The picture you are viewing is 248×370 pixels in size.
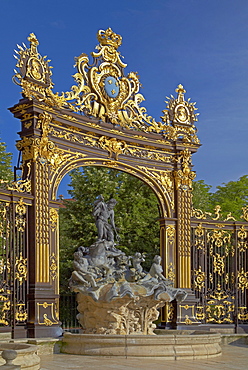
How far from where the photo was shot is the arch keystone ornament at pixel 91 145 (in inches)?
570

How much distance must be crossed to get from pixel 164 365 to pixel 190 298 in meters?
5.91

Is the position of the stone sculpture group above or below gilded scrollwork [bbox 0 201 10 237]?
below

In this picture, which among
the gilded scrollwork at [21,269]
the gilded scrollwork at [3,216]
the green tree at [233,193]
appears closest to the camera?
the gilded scrollwork at [3,216]

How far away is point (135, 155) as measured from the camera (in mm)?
17047

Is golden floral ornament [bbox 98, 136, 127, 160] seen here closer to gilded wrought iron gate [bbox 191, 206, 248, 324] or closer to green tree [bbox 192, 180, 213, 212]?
gilded wrought iron gate [bbox 191, 206, 248, 324]

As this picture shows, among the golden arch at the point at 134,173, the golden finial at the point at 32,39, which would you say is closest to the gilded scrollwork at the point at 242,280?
the golden arch at the point at 134,173

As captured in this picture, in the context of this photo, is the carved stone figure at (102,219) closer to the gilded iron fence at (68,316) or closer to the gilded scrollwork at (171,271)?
the gilded scrollwork at (171,271)

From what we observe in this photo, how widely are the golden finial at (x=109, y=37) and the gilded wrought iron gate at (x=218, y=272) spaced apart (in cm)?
521

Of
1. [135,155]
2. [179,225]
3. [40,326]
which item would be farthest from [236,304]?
[40,326]

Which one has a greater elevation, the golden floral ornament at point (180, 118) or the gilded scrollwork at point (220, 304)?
the golden floral ornament at point (180, 118)

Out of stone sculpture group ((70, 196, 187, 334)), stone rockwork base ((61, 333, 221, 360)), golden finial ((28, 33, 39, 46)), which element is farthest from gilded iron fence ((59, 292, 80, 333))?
golden finial ((28, 33, 39, 46))

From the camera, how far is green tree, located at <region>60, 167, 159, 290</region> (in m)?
23.4

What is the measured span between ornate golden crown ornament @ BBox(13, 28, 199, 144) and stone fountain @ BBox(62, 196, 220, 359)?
11.6ft

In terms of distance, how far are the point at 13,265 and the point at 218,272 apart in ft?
21.4
